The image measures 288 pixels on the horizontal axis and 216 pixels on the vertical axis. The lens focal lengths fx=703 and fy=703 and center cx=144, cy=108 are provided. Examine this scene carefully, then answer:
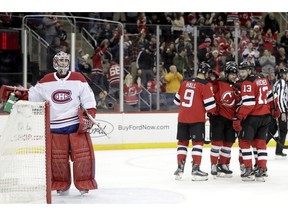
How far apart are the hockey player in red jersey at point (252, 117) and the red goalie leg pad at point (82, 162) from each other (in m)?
1.79

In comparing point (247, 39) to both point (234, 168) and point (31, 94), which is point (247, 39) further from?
Result: point (31, 94)

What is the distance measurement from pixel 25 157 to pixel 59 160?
0.60 m

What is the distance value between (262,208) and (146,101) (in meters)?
6.59

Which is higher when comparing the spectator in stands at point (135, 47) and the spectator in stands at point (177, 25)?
the spectator in stands at point (177, 25)

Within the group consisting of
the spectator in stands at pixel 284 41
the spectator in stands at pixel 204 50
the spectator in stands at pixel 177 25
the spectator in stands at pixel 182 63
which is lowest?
the spectator in stands at pixel 182 63

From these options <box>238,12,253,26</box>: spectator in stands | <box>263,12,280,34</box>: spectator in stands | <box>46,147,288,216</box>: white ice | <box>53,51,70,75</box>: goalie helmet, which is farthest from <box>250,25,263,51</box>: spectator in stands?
<box>53,51,70,75</box>: goalie helmet

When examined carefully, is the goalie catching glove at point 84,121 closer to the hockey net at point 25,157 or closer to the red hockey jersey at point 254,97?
the hockey net at point 25,157

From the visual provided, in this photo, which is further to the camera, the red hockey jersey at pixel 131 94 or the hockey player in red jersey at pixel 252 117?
the red hockey jersey at pixel 131 94

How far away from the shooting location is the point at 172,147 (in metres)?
11.7

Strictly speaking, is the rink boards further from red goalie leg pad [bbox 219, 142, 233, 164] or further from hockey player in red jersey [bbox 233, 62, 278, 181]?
hockey player in red jersey [bbox 233, 62, 278, 181]

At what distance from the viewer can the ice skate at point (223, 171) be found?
7.68 meters

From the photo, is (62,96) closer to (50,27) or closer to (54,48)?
(54,48)

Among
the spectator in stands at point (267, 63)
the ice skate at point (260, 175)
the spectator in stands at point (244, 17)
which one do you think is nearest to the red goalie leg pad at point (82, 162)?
the ice skate at point (260, 175)

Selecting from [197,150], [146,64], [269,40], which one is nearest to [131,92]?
[146,64]
